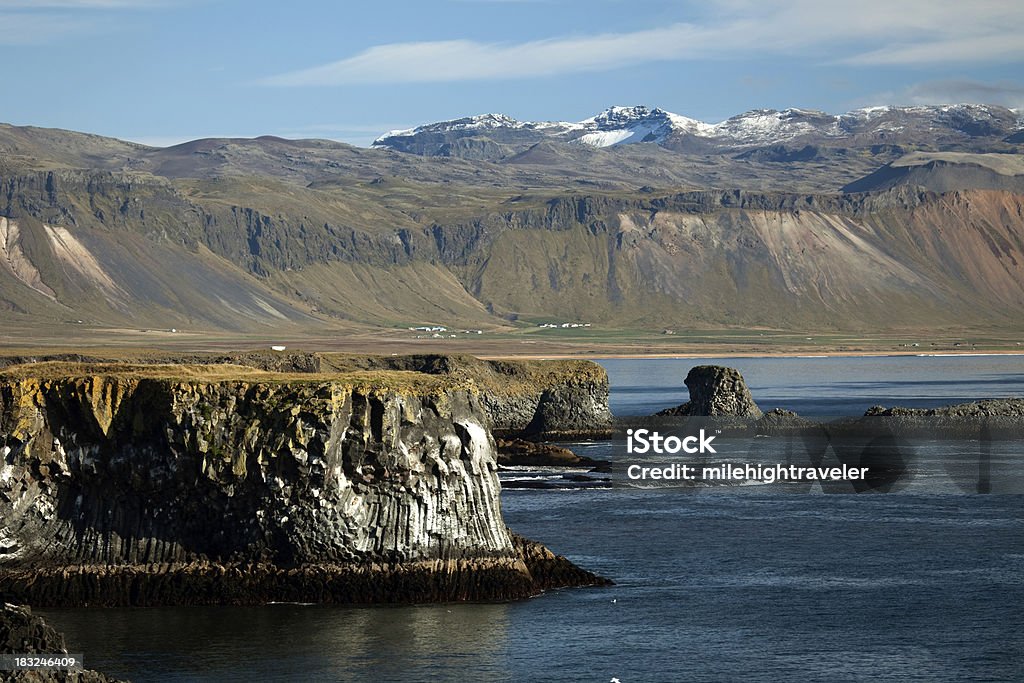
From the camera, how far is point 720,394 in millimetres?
114500

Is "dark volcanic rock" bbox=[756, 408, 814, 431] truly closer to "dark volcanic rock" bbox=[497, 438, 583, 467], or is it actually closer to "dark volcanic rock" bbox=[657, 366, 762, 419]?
"dark volcanic rock" bbox=[657, 366, 762, 419]

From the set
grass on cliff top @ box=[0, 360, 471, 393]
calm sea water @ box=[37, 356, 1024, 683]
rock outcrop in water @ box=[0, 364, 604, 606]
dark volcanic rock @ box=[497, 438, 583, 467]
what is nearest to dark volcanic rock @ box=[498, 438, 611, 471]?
dark volcanic rock @ box=[497, 438, 583, 467]

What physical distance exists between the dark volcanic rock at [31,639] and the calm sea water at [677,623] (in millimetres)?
9018

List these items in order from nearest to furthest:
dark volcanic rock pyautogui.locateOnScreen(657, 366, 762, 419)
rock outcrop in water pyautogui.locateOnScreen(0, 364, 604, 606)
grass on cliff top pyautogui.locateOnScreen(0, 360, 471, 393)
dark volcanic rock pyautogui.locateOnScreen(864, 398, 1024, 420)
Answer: rock outcrop in water pyautogui.locateOnScreen(0, 364, 604, 606)
grass on cliff top pyautogui.locateOnScreen(0, 360, 471, 393)
dark volcanic rock pyautogui.locateOnScreen(657, 366, 762, 419)
dark volcanic rock pyautogui.locateOnScreen(864, 398, 1024, 420)

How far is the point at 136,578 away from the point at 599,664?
50.7ft

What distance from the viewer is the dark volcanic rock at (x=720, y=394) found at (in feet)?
375

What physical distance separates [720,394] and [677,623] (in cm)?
6855

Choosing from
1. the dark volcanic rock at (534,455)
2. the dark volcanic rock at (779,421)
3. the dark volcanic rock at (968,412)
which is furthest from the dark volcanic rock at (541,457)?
the dark volcanic rock at (968,412)

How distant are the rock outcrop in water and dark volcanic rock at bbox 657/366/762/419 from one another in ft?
214

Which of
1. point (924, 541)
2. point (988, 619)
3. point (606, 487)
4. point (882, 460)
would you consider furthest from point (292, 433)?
point (882, 460)

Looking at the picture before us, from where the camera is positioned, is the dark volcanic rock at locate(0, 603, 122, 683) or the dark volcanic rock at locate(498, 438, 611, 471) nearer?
the dark volcanic rock at locate(0, 603, 122, 683)

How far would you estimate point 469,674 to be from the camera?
133ft

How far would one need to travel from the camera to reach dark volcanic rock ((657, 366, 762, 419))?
114 meters

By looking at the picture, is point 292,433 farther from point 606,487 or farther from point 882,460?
point 882,460
